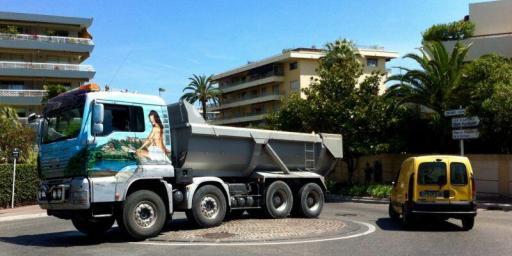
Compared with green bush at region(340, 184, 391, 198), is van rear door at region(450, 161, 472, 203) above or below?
above

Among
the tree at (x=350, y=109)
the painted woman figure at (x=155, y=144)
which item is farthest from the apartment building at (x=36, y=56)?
the painted woman figure at (x=155, y=144)

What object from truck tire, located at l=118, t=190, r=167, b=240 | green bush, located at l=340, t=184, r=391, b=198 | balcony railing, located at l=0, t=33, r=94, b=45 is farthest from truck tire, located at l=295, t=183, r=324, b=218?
balcony railing, located at l=0, t=33, r=94, b=45

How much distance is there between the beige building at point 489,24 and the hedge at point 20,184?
29599mm

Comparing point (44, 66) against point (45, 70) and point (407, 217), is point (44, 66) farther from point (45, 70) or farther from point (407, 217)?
point (407, 217)

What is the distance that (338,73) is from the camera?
1244 inches

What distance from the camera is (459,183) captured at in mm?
14234

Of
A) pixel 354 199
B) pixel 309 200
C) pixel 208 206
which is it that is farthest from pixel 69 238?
pixel 354 199

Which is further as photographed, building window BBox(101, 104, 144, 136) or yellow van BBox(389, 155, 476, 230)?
yellow van BBox(389, 155, 476, 230)

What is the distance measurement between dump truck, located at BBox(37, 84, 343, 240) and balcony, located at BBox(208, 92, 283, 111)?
229 feet

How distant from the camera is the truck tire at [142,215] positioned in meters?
12.0

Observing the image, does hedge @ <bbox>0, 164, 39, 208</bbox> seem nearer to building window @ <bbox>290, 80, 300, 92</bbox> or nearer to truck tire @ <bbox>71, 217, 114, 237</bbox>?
truck tire @ <bbox>71, 217, 114, 237</bbox>

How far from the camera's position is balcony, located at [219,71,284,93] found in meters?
87.2

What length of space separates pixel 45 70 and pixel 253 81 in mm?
38725

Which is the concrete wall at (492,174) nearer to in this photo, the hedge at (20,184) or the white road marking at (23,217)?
the white road marking at (23,217)
